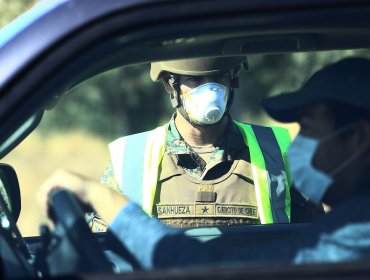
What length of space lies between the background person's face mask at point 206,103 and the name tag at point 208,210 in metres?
0.42

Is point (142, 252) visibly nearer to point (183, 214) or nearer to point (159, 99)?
point (183, 214)

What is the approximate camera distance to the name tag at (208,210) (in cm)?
399

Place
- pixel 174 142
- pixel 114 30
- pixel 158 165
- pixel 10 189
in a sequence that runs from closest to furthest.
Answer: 1. pixel 114 30
2. pixel 10 189
3. pixel 158 165
4. pixel 174 142

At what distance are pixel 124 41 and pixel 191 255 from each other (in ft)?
1.58

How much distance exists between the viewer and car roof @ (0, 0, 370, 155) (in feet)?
6.19

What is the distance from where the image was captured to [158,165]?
173 inches

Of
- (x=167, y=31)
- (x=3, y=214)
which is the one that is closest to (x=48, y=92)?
(x=167, y=31)

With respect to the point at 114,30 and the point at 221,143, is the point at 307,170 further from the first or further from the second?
the point at 221,143

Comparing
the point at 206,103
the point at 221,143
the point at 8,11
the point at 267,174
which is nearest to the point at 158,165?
the point at 221,143

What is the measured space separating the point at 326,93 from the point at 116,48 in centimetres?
53

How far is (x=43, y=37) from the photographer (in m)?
1.89

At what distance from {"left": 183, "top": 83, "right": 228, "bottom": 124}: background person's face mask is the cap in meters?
1.23

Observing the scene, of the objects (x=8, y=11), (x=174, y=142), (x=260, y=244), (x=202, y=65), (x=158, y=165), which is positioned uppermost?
(x=8, y=11)

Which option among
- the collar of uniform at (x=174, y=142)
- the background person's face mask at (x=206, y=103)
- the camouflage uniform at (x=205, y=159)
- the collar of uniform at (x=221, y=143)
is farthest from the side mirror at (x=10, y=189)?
the collar of uniform at (x=174, y=142)
